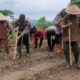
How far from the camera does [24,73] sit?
13.1 meters

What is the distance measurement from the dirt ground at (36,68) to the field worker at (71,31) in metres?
0.47

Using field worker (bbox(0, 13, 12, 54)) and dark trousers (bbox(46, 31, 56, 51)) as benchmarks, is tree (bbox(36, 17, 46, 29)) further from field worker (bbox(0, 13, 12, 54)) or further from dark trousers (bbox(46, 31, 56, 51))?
field worker (bbox(0, 13, 12, 54))

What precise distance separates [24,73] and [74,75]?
151 cm

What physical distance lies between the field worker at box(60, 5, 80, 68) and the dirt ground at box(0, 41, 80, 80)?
18.5 inches

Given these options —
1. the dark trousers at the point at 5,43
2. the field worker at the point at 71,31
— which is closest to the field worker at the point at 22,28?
the dark trousers at the point at 5,43

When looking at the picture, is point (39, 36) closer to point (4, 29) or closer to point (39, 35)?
point (39, 35)

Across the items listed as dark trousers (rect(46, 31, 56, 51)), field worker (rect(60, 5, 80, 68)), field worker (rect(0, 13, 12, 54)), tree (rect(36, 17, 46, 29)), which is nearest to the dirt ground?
field worker (rect(60, 5, 80, 68))

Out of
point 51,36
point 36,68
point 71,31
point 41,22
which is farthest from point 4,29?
point 41,22

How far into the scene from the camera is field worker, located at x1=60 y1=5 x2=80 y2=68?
13633 mm

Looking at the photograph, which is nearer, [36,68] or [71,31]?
[71,31]

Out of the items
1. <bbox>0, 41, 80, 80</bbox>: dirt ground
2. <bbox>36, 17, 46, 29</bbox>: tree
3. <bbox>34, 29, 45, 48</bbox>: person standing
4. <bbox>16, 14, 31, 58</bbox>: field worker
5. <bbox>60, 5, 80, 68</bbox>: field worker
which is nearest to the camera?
<bbox>0, 41, 80, 80</bbox>: dirt ground

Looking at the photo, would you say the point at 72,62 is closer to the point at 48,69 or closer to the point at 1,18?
the point at 48,69

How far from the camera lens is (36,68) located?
14.1m

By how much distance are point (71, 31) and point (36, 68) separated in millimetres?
1616
